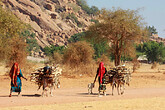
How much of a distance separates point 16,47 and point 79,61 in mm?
7998

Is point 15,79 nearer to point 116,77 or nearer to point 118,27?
point 116,77

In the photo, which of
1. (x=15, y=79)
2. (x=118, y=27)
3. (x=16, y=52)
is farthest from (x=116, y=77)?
(x=118, y=27)

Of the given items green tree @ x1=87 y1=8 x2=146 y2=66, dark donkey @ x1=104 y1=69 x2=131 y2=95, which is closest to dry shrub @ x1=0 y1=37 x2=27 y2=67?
green tree @ x1=87 y1=8 x2=146 y2=66

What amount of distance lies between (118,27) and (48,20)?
10929 centimetres

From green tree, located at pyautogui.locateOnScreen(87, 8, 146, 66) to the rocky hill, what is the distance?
8674 cm

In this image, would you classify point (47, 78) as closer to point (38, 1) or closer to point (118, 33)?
point (118, 33)

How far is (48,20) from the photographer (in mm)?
140875

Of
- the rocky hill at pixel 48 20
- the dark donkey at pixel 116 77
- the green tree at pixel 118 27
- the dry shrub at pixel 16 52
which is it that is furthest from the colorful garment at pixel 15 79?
the rocky hill at pixel 48 20

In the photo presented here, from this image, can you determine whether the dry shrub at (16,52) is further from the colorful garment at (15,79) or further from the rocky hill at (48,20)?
the rocky hill at (48,20)

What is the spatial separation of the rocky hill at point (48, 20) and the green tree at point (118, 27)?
8674cm

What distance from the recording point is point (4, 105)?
12.5 meters

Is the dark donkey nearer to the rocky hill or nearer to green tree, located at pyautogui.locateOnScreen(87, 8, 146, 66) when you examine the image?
green tree, located at pyautogui.locateOnScreen(87, 8, 146, 66)

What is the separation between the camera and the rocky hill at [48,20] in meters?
130

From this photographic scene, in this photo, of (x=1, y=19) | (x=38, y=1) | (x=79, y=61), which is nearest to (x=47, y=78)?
(x=1, y=19)
